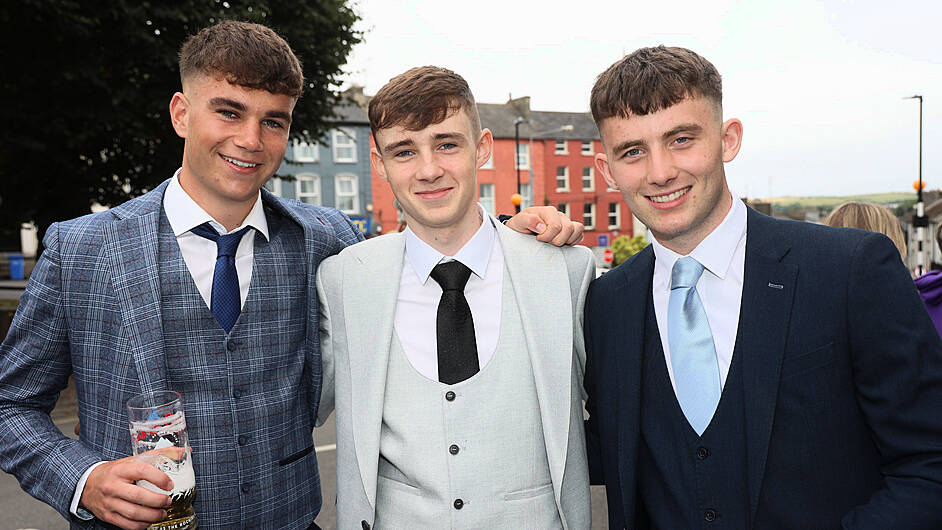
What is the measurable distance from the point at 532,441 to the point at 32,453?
1.70m

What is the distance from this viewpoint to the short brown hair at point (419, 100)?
7.84ft

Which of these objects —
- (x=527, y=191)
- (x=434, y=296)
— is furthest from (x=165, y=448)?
(x=527, y=191)

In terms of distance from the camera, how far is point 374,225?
36.6m

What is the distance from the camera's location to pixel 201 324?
229cm

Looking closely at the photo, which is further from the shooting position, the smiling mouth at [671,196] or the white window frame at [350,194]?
the white window frame at [350,194]

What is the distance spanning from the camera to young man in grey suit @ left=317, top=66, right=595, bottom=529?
224cm

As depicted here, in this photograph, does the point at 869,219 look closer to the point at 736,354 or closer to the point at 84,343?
the point at 736,354

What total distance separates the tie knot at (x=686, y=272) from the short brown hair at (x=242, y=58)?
5.45ft

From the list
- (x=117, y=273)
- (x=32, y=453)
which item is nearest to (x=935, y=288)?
(x=117, y=273)

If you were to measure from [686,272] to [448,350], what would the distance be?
0.89 meters

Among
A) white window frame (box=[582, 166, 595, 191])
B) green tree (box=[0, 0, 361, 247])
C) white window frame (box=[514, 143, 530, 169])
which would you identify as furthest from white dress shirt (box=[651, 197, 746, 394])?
white window frame (box=[582, 166, 595, 191])

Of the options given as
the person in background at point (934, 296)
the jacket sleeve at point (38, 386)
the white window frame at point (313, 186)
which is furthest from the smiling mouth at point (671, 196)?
the white window frame at point (313, 186)

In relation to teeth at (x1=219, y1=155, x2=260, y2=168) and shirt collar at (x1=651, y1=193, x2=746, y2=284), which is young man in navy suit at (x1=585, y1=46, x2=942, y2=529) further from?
teeth at (x1=219, y1=155, x2=260, y2=168)

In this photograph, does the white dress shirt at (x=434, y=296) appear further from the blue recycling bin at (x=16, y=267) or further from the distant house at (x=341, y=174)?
the blue recycling bin at (x=16, y=267)
